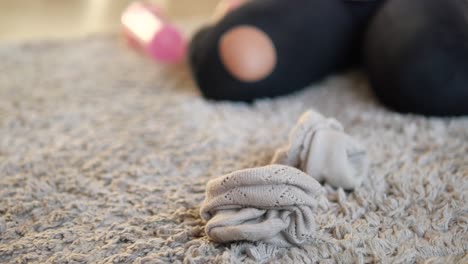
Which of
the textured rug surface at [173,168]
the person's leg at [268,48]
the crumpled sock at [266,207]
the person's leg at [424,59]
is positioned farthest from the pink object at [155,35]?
the crumpled sock at [266,207]

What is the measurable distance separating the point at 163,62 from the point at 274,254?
667 mm

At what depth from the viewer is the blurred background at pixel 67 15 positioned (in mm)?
1343

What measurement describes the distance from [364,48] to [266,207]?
505 millimetres

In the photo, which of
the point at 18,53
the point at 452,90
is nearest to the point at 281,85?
the point at 452,90

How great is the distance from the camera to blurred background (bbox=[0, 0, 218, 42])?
4.41 ft

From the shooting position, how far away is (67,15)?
151cm

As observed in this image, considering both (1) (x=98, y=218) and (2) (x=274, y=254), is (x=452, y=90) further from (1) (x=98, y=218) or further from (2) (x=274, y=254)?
(1) (x=98, y=218)

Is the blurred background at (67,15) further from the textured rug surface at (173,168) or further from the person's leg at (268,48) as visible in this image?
the person's leg at (268,48)

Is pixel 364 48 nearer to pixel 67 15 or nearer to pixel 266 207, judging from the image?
pixel 266 207

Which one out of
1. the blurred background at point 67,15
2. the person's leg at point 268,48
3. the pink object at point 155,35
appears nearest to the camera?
the person's leg at point 268,48

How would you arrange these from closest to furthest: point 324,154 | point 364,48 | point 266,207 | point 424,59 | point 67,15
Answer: point 266,207 → point 324,154 → point 424,59 → point 364,48 → point 67,15

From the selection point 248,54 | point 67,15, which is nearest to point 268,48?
point 248,54

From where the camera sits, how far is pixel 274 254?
51 centimetres

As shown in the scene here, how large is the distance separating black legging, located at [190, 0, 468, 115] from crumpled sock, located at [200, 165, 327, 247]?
1.15ft
